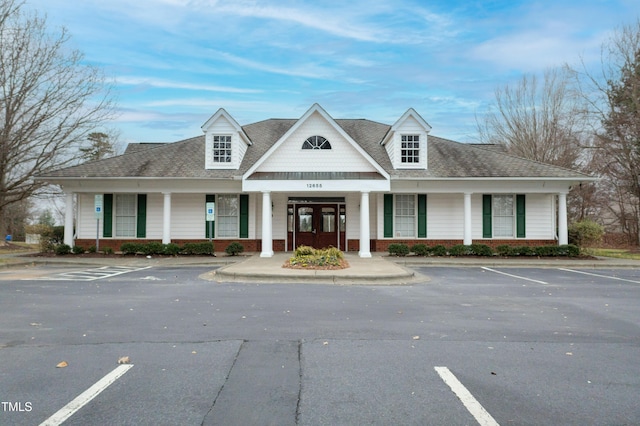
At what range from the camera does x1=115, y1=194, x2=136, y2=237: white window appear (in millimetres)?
21453

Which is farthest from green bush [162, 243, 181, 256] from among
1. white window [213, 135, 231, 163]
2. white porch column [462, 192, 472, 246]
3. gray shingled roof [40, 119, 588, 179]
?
white porch column [462, 192, 472, 246]

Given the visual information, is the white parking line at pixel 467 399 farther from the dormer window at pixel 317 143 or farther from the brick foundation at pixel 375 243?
the brick foundation at pixel 375 243

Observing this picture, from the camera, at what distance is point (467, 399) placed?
3971 mm

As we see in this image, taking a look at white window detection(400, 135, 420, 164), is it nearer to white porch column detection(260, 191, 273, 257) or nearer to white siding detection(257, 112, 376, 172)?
white siding detection(257, 112, 376, 172)

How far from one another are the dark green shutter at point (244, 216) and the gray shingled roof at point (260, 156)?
4.41ft

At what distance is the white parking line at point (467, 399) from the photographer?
3561mm

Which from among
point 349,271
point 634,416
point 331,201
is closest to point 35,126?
point 331,201

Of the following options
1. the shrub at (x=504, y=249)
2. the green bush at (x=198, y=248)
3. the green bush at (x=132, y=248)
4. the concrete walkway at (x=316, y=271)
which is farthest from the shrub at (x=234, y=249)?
the shrub at (x=504, y=249)

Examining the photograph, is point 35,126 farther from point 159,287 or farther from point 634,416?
point 634,416

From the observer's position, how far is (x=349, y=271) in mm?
13430

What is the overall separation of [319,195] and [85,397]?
1803 centimetres

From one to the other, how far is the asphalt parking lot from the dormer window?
10700mm

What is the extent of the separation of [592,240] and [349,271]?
14389mm

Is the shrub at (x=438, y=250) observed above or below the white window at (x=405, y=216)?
below
